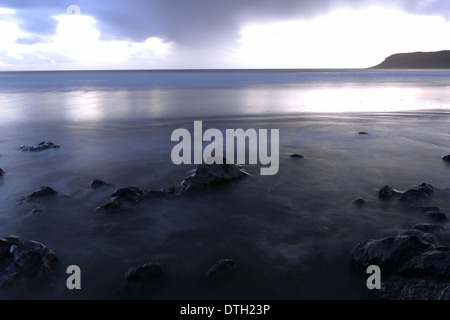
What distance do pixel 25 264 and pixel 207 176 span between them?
15.1ft

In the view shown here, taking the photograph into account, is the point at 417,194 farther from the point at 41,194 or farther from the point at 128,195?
the point at 41,194

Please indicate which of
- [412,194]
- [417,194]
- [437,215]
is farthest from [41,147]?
[437,215]

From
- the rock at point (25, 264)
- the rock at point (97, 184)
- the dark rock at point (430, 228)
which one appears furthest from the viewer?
the rock at point (97, 184)

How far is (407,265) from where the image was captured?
16.4ft

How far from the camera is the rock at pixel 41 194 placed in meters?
8.10

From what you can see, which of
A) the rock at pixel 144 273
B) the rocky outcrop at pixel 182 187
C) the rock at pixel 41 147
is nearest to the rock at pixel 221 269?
the rock at pixel 144 273

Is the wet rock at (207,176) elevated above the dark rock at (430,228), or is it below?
above

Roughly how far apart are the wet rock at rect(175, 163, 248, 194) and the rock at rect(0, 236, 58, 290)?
11.7 ft

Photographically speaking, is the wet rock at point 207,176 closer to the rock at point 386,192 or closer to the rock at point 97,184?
the rock at point 97,184

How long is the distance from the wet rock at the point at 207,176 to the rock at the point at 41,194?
2984mm

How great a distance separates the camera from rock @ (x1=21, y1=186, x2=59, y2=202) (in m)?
8.10

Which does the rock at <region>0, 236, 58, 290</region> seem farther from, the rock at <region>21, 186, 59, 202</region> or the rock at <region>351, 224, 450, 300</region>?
the rock at <region>351, 224, 450, 300</region>

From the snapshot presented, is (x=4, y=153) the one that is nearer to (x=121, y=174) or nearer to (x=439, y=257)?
(x=121, y=174)
